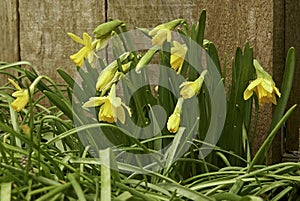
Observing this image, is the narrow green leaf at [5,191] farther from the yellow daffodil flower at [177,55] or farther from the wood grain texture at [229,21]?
the wood grain texture at [229,21]

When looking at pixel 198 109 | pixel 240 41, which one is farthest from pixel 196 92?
pixel 240 41

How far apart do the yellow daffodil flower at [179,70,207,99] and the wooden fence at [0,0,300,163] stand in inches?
5.5

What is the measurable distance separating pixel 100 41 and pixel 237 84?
219mm

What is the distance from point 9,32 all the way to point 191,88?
0.71m

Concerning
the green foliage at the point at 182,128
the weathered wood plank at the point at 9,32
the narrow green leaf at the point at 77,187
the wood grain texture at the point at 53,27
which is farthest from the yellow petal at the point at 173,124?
the weathered wood plank at the point at 9,32

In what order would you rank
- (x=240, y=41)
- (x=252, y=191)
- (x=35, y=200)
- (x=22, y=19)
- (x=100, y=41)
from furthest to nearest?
1. (x=22, y=19)
2. (x=240, y=41)
3. (x=100, y=41)
4. (x=252, y=191)
5. (x=35, y=200)

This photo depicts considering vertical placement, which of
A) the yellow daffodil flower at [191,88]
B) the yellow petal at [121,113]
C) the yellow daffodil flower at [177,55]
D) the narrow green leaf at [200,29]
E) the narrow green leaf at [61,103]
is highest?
the narrow green leaf at [200,29]

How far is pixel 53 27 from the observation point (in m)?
1.40

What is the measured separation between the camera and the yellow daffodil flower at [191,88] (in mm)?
879

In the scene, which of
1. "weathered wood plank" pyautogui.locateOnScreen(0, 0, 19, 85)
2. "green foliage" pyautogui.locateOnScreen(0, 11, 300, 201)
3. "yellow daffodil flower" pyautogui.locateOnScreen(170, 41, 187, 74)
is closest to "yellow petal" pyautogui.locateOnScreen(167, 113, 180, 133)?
"green foliage" pyautogui.locateOnScreen(0, 11, 300, 201)

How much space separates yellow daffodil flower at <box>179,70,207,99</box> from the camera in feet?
2.88

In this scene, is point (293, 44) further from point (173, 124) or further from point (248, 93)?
point (173, 124)

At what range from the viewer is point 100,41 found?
3.07 feet

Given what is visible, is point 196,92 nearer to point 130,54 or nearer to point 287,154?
point 130,54
